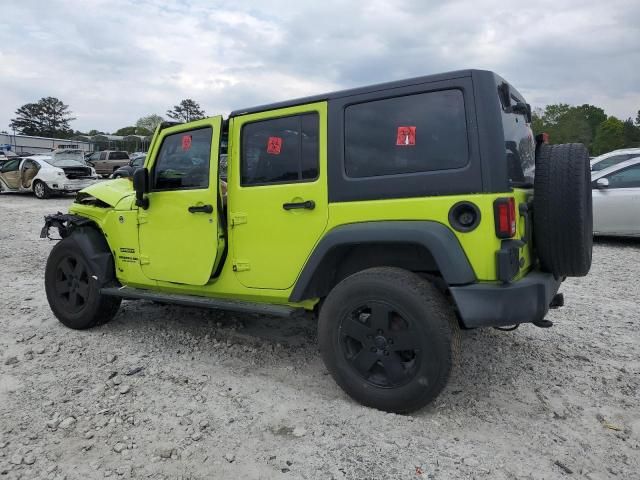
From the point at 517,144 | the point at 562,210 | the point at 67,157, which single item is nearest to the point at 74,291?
the point at 517,144

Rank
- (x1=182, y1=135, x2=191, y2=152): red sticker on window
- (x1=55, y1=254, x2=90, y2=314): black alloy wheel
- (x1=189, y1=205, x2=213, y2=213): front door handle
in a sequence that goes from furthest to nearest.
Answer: (x1=55, y1=254, x2=90, y2=314): black alloy wheel < (x1=182, y1=135, x2=191, y2=152): red sticker on window < (x1=189, y1=205, x2=213, y2=213): front door handle

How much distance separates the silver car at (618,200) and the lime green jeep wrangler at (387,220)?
568 centimetres

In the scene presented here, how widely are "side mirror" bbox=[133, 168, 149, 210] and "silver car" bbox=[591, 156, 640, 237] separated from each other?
7144 millimetres

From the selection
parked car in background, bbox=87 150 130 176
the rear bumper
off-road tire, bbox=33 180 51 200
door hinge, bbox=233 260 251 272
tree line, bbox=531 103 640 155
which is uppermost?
tree line, bbox=531 103 640 155

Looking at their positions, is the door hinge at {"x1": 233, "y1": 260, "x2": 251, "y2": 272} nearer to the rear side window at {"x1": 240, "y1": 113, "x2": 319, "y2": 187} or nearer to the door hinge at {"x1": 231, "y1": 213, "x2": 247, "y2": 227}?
the door hinge at {"x1": 231, "y1": 213, "x2": 247, "y2": 227}

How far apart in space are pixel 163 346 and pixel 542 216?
10.2 ft

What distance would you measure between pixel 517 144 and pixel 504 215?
0.62 m

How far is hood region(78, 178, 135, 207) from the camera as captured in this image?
4.44m

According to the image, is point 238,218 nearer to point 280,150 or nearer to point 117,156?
point 280,150

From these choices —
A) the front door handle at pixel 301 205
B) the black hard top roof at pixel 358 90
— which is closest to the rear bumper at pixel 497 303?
the front door handle at pixel 301 205

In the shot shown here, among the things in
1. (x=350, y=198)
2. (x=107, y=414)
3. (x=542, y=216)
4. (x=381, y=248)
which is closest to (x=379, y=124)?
(x=350, y=198)

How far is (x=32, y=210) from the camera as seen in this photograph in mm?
13469

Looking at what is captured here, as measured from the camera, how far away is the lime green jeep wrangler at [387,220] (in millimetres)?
2693

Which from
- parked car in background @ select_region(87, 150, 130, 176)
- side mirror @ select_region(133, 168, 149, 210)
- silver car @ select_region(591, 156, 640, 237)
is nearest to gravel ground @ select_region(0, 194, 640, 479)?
side mirror @ select_region(133, 168, 149, 210)
